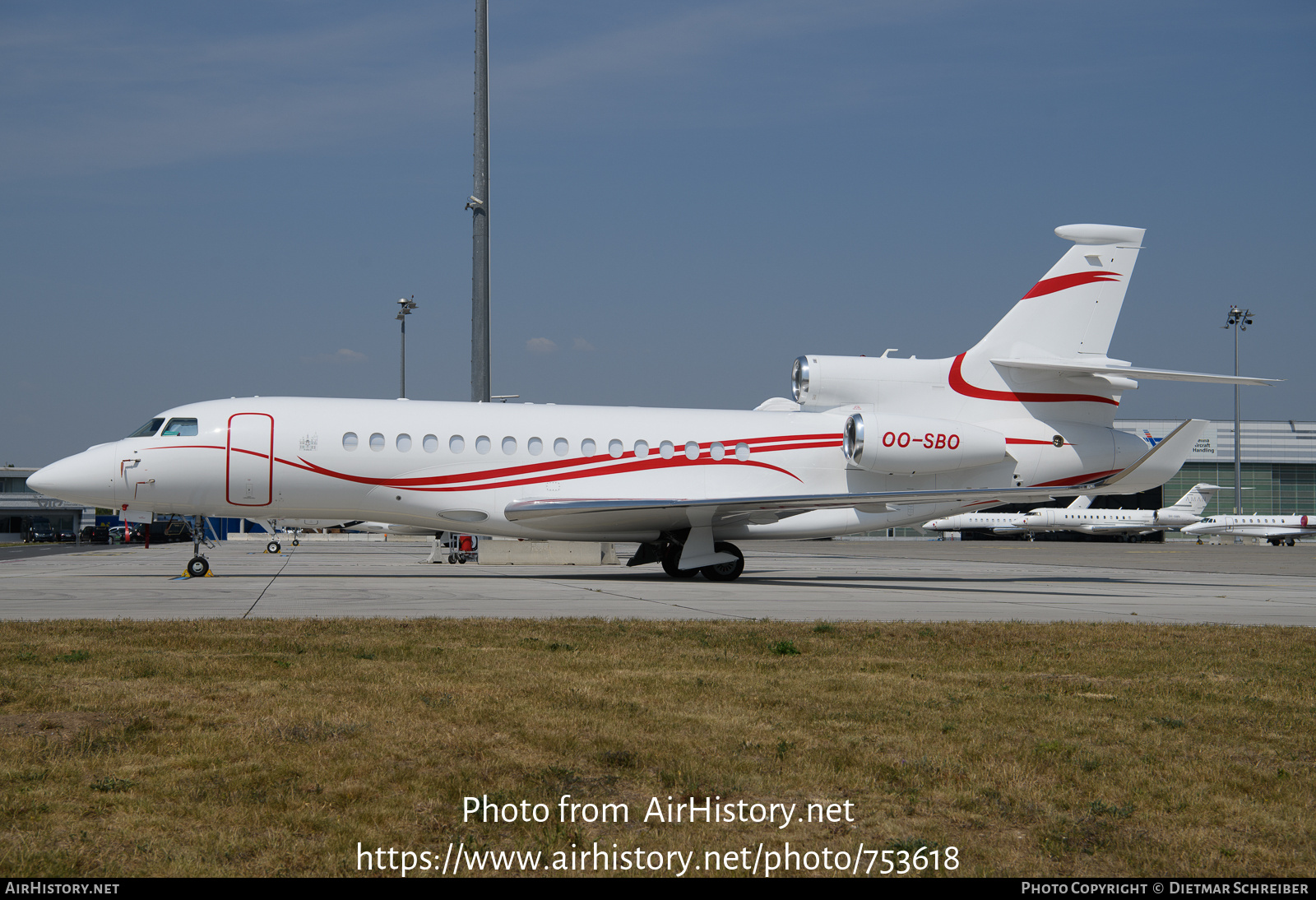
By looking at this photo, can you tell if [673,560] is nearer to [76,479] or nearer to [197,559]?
[197,559]

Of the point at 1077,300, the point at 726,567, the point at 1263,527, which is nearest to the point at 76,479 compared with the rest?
the point at 726,567

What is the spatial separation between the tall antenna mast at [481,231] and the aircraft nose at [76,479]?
15.2m

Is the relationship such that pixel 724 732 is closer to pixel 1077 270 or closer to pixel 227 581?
pixel 227 581

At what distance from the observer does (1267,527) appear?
233 feet

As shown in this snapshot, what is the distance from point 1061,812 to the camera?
470 centimetres

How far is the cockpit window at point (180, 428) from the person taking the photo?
63.2 feet

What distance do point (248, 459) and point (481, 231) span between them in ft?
52.5

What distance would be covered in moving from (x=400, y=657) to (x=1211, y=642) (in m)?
8.34

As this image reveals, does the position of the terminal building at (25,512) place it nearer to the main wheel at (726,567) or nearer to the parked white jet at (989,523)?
the parked white jet at (989,523)

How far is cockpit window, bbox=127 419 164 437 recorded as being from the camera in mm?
19297

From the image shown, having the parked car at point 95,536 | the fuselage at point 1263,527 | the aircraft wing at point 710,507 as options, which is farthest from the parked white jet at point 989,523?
the aircraft wing at point 710,507

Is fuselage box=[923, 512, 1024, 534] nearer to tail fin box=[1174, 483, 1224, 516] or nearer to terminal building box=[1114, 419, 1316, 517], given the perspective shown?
tail fin box=[1174, 483, 1224, 516]

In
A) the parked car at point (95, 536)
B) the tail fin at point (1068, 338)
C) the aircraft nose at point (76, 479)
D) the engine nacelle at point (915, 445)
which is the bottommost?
the parked car at point (95, 536)

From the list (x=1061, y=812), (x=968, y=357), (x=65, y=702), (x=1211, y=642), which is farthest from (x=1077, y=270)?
(x=65, y=702)
